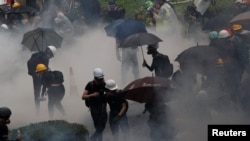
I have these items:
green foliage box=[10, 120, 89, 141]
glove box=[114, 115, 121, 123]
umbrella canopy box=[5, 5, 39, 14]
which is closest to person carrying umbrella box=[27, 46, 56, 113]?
glove box=[114, 115, 121, 123]

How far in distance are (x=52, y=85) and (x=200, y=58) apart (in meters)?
3.04

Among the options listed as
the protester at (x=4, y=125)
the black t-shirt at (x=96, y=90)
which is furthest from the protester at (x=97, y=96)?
the protester at (x=4, y=125)

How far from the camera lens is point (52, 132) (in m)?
9.90

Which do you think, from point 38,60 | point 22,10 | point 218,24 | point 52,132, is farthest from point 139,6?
point 52,132

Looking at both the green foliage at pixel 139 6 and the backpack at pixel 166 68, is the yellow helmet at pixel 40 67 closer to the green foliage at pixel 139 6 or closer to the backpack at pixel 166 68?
the backpack at pixel 166 68

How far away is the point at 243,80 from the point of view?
14508 millimetres

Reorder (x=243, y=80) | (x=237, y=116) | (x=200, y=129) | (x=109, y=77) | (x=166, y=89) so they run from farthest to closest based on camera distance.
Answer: (x=109, y=77) → (x=243, y=80) → (x=237, y=116) → (x=200, y=129) → (x=166, y=89)

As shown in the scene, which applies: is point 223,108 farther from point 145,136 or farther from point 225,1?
point 225,1

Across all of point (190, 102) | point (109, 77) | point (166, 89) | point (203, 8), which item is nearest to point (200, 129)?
point (190, 102)

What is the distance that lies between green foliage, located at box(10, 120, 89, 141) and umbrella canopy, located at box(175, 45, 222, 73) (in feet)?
10.7

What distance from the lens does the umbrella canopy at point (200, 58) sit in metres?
12.5

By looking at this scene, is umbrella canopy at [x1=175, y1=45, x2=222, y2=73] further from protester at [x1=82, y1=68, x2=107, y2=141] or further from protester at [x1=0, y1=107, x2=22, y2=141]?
protester at [x1=0, y1=107, x2=22, y2=141]

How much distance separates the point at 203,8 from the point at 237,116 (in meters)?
7.05

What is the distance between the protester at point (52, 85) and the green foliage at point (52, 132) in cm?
257
